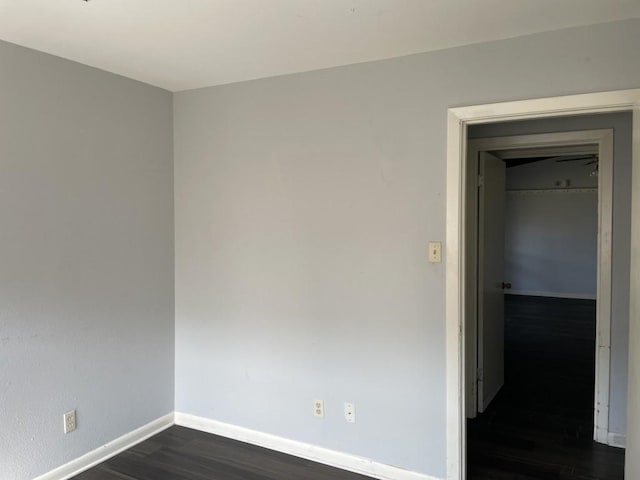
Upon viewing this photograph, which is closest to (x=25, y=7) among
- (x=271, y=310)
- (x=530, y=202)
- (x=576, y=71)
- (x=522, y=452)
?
(x=271, y=310)

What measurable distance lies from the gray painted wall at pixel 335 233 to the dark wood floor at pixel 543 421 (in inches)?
28.2

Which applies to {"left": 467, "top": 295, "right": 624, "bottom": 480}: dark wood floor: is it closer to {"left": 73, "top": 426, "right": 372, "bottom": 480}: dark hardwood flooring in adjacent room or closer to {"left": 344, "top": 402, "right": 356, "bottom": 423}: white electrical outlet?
{"left": 344, "top": 402, "right": 356, "bottom": 423}: white electrical outlet

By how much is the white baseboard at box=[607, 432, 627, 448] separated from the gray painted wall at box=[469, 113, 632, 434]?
0.03 meters

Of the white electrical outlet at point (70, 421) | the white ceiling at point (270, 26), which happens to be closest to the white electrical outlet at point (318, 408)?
the white electrical outlet at point (70, 421)

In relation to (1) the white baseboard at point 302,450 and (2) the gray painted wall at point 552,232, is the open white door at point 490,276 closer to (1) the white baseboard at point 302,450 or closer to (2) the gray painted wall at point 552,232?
(1) the white baseboard at point 302,450

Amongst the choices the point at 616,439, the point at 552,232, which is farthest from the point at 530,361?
the point at 552,232

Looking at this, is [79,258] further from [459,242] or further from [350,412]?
[459,242]

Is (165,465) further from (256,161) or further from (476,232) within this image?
(476,232)

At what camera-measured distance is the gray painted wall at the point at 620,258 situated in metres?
3.16

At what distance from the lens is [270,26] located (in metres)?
2.24

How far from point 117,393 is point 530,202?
8653 millimetres

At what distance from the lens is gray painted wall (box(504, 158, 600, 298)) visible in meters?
9.04

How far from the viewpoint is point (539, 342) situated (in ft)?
19.6

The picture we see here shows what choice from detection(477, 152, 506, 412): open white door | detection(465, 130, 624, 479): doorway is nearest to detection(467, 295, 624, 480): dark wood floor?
detection(465, 130, 624, 479): doorway
